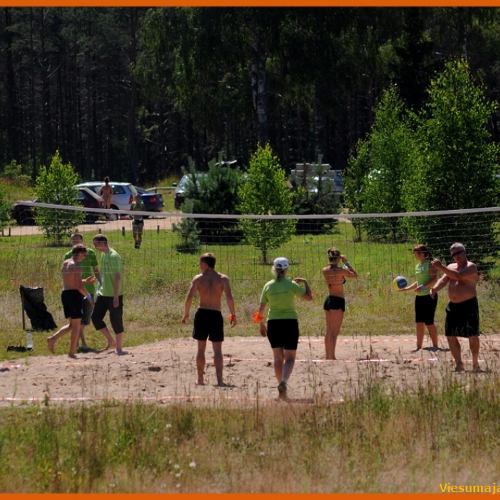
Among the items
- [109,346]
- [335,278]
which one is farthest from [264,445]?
[109,346]

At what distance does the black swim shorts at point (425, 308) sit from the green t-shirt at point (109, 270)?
13.9 ft

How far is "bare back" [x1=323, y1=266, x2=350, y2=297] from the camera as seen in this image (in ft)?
40.7

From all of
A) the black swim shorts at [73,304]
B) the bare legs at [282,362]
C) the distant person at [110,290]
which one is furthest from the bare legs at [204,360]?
the black swim shorts at [73,304]

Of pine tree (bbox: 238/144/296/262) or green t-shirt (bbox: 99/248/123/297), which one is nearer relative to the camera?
green t-shirt (bbox: 99/248/123/297)

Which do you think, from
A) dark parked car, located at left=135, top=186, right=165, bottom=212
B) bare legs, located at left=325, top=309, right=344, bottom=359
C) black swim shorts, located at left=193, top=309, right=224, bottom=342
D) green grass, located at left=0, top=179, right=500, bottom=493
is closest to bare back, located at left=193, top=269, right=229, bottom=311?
black swim shorts, located at left=193, top=309, right=224, bottom=342

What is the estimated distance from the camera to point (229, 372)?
12.2 metres

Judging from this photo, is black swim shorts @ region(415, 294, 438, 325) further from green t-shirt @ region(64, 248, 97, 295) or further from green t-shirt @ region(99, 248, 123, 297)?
green t-shirt @ region(64, 248, 97, 295)

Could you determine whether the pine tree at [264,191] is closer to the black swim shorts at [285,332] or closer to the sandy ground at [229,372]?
the sandy ground at [229,372]

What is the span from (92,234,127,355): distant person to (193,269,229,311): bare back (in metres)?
2.38

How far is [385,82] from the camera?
40.4m

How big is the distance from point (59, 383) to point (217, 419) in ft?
10.2

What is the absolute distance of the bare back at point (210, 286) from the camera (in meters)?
11.0

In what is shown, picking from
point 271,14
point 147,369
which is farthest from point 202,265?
point 271,14

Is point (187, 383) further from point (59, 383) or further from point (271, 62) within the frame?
point (271, 62)
